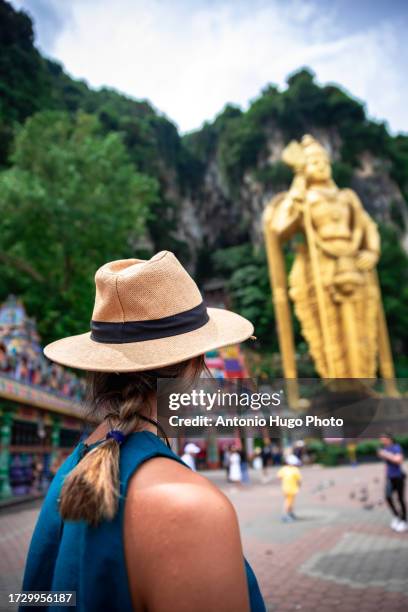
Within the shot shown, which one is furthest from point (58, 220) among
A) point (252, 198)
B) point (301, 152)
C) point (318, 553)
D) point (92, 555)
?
point (252, 198)

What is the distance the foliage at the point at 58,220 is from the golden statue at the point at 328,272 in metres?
5.20

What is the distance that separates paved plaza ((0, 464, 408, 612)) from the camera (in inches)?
132

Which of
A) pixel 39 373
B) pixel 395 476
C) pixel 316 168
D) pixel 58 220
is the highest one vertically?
pixel 316 168

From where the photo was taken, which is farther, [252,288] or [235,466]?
[252,288]

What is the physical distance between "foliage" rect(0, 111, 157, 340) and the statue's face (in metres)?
6.00

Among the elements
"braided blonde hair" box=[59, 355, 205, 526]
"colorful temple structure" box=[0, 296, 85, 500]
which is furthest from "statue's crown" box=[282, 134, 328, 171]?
"braided blonde hair" box=[59, 355, 205, 526]

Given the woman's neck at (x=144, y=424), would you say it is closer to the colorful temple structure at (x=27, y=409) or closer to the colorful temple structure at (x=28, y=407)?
the colorful temple structure at (x=28, y=407)

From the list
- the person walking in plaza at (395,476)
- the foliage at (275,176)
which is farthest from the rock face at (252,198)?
the person walking in plaza at (395,476)

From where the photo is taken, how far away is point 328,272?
41.7 ft

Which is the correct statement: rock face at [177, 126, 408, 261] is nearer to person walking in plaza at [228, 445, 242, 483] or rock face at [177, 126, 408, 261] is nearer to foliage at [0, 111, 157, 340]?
foliage at [0, 111, 157, 340]

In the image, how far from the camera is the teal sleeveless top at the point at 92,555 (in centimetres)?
74

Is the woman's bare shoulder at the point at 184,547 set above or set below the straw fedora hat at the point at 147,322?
below

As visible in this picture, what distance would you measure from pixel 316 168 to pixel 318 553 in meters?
10.4

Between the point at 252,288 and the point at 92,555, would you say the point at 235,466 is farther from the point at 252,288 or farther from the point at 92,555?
the point at 252,288
